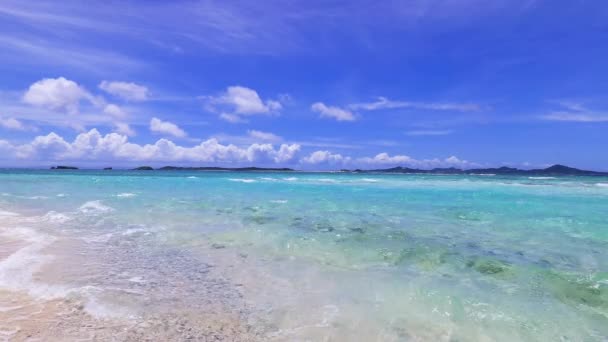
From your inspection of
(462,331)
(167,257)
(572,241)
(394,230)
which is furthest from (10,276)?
(572,241)

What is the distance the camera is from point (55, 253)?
750 cm

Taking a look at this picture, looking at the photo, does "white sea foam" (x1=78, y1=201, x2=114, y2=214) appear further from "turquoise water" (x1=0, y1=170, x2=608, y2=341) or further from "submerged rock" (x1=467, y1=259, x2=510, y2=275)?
"submerged rock" (x1=467, y1=259, x2=510, y2=275)

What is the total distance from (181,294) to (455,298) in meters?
3.92

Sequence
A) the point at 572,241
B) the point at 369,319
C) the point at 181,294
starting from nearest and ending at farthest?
the point at 369,319 < the point at 181,294 < the point at 572,241

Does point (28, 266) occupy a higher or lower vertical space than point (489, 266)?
lower

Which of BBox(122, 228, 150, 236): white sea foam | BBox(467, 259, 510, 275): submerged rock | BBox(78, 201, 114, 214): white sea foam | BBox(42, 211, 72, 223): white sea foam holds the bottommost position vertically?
BBox(122, 228, 150, 236): white sea foam

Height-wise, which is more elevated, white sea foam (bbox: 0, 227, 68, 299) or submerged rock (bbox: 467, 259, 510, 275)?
submerged rock (bbox: 467, 259, 510, 275)

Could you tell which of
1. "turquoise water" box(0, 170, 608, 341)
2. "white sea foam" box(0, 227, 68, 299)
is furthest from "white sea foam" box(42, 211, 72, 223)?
"white sea foam" box(0, 227, 68, 299)

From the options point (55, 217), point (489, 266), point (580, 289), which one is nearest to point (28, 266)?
point (55, 217)

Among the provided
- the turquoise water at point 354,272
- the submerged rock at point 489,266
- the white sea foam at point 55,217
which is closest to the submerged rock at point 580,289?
the turquoise water at point 354,272

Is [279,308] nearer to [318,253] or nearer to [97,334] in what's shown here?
[97,334]

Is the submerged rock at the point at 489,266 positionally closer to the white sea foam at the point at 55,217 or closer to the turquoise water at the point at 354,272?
the turquoise water at the point at 354,272

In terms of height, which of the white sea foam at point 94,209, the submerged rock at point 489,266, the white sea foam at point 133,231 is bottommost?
the white sea foam at point 133,231

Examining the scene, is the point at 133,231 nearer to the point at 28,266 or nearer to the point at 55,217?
the point at 28,266
